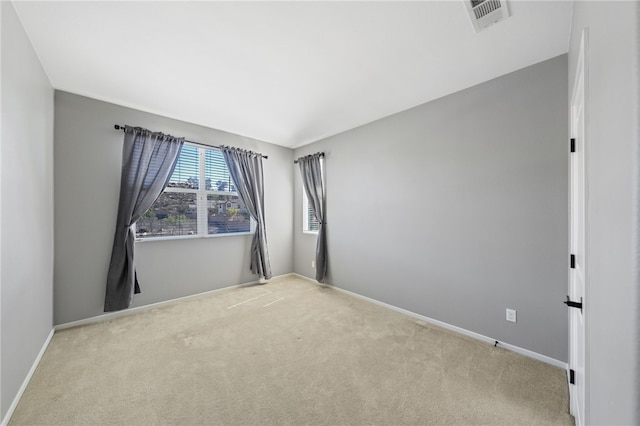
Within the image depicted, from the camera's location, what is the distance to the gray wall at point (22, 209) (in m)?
1.44

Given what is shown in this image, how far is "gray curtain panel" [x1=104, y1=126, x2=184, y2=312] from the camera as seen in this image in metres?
2.74

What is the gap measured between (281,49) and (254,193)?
7.87 feet

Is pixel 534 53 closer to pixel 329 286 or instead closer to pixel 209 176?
pixel 329 286

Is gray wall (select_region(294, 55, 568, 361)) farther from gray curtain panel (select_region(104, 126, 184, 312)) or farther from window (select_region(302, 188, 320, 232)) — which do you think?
gray curtain panel (select_region(104, 126, 184, 312))

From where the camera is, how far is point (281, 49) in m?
1.88

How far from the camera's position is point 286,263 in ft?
14.7

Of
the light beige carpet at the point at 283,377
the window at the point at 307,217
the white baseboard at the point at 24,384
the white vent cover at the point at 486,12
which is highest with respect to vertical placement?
the white vent cover at the point at 486,12

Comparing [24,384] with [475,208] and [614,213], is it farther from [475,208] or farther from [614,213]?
[475,208]

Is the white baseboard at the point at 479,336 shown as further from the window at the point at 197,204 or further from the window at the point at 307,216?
the window at the point at 197,204

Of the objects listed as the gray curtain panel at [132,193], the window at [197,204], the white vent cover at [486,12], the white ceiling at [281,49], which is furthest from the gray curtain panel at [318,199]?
the white vent cover at [486,12]

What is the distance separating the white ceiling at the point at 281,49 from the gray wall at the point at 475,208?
291mm

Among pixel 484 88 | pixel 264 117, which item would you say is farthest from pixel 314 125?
pixel 484 88

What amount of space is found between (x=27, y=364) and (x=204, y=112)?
284 centimetres

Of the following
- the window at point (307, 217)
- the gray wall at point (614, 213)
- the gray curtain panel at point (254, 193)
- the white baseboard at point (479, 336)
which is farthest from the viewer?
the window at point (307, 217)
